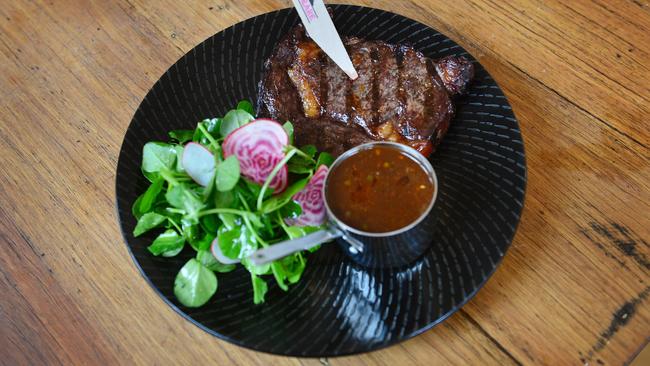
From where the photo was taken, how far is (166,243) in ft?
6.49

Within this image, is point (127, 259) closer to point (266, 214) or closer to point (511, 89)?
point (266, 214)

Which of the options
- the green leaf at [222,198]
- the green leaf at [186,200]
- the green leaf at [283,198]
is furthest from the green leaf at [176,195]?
the green leaf at [283,198]

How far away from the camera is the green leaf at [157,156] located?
2057 millimetres

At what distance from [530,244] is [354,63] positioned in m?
0.91

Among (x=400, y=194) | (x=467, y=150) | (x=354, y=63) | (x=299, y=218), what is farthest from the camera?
(x=354, y=63)

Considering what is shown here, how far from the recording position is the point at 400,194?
1864 mm

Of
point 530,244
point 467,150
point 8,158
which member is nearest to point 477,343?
point 530,244

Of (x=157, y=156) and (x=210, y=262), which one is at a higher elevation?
(x=157, y=156)

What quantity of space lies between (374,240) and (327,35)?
2.90ft

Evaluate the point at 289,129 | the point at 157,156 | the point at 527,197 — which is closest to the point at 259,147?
the point at 289,129

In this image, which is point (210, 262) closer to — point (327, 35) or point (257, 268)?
point (257, 268)

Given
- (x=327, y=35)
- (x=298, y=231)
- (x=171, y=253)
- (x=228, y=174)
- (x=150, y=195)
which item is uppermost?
(x=327, y=35)

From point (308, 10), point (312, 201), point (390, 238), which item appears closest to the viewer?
point (390, 238)

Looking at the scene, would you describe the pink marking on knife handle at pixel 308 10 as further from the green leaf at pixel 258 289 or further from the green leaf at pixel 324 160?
the green leaf at pixel 258 289
